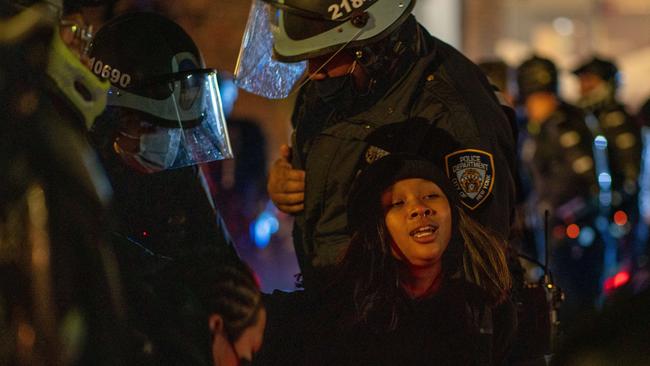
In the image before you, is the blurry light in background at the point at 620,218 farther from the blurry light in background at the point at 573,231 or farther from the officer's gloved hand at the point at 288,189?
the officer's gloved hand at the point at 288,189

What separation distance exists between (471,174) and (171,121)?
1.07 m

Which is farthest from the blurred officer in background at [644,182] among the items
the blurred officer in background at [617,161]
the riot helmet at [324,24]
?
the riot helmet at [324,24]

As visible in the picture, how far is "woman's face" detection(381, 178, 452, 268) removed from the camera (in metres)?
4.16

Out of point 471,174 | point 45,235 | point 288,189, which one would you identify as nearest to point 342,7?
point 471,174

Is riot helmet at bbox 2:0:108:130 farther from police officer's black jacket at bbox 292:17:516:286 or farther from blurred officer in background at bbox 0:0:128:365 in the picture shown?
police officer's black jacket at bbox 292:17:516:286

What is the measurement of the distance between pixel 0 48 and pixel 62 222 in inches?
15.8

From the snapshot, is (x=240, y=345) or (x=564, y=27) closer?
(x=240, y=345)

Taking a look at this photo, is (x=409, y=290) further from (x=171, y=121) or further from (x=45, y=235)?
(x=45, y=235)

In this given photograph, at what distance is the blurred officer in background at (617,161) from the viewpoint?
396 inches

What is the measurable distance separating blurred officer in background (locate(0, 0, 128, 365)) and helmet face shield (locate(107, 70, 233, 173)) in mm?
1532

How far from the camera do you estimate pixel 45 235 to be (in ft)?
9.93

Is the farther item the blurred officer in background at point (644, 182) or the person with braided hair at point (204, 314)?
the blurred officer in background at point (644, 182)

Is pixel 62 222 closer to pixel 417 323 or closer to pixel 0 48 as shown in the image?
pixel 0 48

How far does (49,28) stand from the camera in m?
3.34
